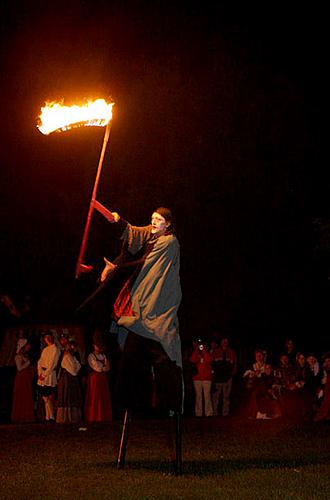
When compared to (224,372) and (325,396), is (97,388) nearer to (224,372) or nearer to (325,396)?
(224,372)

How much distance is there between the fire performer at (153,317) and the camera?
8.11 m

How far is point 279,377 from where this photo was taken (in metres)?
18.9

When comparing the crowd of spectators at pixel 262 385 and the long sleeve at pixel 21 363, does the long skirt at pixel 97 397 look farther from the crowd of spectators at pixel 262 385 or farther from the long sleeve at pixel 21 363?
the crowd of spectators at pixel 262 385

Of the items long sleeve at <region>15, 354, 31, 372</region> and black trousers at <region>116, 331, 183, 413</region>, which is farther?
long sleeve at <region>15, 354, 31, 372</region>

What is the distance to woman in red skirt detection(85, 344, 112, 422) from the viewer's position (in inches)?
744

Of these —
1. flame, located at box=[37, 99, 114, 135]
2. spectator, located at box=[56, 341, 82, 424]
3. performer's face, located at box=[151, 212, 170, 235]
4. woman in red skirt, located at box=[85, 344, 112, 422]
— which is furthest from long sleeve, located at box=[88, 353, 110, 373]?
performer's face, located at box=[151, 212, 170, 235]

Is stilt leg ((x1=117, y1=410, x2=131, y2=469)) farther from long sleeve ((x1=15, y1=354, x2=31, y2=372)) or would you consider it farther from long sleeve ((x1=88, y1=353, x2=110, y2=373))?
long sleeve ((x1=15, y1=354, x2=31, y2=372))

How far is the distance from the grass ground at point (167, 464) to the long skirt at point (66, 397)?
17.1 feet

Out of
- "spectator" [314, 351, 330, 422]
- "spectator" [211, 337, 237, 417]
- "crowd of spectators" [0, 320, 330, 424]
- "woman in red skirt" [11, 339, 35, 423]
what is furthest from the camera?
"spectator" [211, 337, 237, 417]

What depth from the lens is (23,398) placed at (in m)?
19.3

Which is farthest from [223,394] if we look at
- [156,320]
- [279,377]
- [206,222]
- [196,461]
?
[156,320]

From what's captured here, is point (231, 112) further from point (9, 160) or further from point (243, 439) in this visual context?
point (243, 439)

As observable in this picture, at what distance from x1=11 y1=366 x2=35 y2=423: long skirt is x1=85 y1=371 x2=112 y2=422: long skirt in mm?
1178

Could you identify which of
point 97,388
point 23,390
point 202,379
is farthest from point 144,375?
point 202,379
